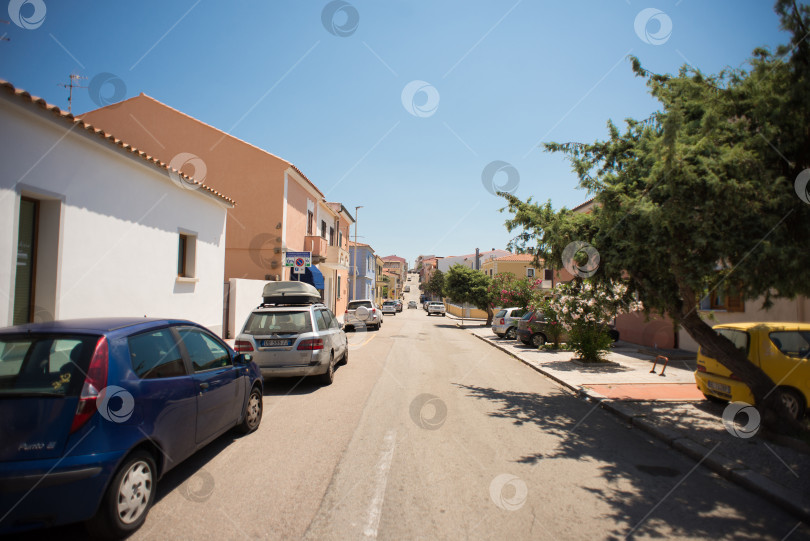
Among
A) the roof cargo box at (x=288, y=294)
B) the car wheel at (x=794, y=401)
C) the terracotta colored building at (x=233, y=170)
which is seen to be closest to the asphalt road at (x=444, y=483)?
the car wheel at (x=794, y=401)

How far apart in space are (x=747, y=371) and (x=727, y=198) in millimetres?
2691

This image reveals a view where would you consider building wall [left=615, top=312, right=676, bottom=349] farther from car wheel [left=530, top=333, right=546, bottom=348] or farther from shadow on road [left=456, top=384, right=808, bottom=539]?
shadow on road [left=456, top=384, right=808, bottom=539]

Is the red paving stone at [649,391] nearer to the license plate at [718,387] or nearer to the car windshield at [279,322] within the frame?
the license plate at [718,387]

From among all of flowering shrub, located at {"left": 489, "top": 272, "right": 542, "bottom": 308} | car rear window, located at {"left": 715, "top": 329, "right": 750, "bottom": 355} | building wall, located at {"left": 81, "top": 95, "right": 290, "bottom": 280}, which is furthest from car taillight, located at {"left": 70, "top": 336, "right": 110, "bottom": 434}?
flowering shrub, located at {"left": 489, "top": 272, "right": 542, "bottom": 308}

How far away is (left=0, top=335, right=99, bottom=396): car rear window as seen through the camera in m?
3.15

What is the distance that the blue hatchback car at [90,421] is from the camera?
2.90 m

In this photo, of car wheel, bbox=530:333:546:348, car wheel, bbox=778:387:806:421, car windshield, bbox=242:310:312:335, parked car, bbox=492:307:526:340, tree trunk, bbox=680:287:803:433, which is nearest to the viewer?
tree trunk, bbox=680:287:803:433

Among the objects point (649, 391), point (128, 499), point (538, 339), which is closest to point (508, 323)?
point (538, 339)

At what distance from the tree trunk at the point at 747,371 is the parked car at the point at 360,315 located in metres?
19.1

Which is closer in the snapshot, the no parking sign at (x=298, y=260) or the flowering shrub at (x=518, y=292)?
the no parking sign at (x=298, y=260)

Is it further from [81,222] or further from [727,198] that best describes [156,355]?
[727,198]

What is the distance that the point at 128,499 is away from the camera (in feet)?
10.8

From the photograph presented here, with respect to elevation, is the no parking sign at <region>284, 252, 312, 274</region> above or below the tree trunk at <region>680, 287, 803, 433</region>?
above

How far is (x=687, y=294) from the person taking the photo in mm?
6570
